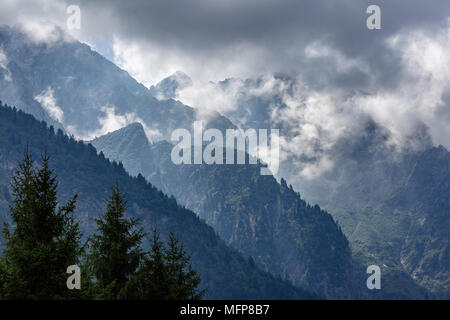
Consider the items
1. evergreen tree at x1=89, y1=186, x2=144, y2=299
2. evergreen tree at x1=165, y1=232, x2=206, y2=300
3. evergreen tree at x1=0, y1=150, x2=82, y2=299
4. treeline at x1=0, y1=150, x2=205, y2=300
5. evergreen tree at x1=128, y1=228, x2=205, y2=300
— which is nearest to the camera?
evergreen tree at x1=0, y1=150, x2=82, y2=299

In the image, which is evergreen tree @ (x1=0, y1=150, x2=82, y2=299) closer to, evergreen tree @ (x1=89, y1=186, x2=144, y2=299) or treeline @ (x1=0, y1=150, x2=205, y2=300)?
treeline @ (x1=0, y1=150, x2=205, y2=300)

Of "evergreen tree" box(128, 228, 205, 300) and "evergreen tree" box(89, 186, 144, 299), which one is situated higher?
"evergreen tree" box(89, 186, 144, 299)

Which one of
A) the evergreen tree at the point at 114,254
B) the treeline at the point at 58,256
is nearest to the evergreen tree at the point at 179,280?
the treeline at the point at 58,256

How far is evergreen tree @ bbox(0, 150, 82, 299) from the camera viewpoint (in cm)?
3319

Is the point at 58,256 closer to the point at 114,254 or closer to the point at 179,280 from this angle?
the point at 114,254

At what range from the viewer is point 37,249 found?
33469 mm

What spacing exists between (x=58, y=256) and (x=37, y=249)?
162cm

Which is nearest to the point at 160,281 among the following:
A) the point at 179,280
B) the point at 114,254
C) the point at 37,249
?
the point at 179,280

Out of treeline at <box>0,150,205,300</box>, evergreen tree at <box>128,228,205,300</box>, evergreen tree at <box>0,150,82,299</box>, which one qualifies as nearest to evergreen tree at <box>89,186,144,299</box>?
treeline at <box>0,150,205,300</box>
